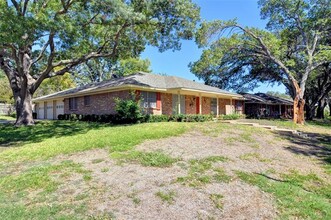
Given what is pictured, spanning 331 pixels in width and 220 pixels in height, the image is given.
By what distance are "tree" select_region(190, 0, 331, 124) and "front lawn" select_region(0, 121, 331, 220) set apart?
1324 cm

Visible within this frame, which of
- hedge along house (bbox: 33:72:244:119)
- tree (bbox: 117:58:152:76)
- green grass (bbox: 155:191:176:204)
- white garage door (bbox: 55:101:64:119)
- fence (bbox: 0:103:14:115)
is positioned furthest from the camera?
tree (bbox: 117:58:152:76)

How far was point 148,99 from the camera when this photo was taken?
66.4ft

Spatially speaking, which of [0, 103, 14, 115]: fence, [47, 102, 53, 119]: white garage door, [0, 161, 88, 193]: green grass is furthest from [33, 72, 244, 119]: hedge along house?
[0, 103, 14, 115]: fence

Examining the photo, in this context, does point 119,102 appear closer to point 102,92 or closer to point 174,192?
point 102,92

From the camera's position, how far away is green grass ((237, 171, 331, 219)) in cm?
520

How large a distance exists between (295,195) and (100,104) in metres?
17.6

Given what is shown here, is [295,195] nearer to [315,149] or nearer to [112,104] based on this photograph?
[315,149]

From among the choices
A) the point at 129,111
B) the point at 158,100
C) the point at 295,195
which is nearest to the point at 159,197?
the point at 295,195

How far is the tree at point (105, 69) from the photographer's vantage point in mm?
40188

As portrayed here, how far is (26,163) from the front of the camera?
8.59 m

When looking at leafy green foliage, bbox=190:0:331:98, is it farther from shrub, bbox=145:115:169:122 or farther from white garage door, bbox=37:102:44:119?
white garage door, bbox=37:102:44:119

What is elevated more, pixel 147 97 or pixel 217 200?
pixel 147 97

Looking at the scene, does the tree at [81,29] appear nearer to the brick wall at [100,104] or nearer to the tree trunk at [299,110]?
the brick wall at [100,104]

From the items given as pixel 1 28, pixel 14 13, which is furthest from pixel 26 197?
pixel 14 13
